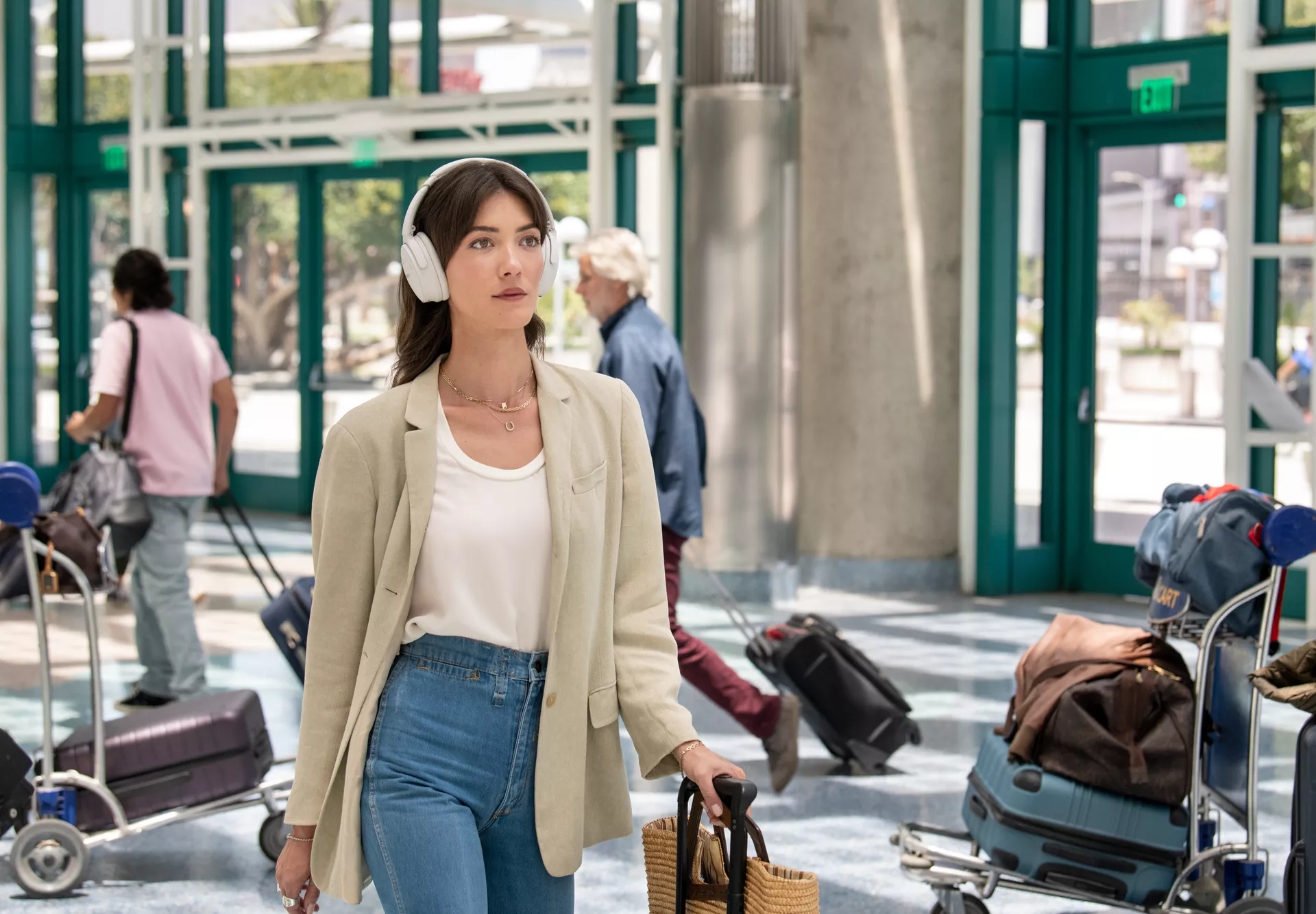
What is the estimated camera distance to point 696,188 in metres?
9.70

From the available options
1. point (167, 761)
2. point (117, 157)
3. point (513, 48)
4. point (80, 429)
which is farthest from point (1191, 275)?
point (117, 157)

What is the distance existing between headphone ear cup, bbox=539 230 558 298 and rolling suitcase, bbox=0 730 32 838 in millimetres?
2772

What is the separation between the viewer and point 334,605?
2410 mm

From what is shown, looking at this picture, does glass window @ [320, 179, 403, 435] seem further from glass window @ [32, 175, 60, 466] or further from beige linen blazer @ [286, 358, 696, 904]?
beige linen blazer @ [286, 358, 696, 904]

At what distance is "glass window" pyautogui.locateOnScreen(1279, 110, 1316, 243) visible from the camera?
8.98m

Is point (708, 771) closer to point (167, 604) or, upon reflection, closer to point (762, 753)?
point (762, 753)

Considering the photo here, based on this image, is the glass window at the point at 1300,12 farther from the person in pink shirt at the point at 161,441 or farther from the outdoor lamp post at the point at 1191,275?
the person in pink shirt at the point at 161,441

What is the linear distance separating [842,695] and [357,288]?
26.0 ft

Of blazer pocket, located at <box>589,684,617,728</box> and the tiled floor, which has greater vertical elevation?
blazer pocket, located at <box>589,684,617,728</box>

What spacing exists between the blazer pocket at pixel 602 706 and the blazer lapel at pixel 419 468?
0.31 m

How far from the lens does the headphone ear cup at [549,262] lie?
2531 mm

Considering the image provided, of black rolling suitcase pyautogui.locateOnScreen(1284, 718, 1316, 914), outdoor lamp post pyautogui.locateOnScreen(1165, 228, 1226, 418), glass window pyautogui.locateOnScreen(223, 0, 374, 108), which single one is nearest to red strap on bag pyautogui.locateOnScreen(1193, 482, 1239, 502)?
black rolling suitcase pyautogui.locateOnScreen(1284, 718, 1316, 914)

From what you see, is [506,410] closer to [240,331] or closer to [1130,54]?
[1130,54]

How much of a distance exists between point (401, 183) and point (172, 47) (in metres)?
2.62
